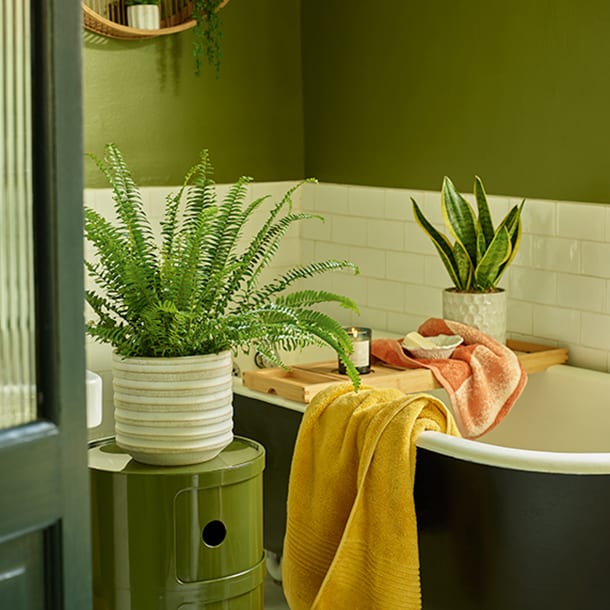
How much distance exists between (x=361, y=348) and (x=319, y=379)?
18 cm

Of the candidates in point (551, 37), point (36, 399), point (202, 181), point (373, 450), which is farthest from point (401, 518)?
point (551, 37)

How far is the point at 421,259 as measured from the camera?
15.6 ft

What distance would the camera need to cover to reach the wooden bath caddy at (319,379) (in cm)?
367

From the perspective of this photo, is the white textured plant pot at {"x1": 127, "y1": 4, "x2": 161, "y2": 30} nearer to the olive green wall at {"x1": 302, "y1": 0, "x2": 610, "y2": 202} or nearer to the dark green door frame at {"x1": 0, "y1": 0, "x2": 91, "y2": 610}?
the olive green wall at {"x1": 302, "y1": 0, "x2": 610, "y2": 202}

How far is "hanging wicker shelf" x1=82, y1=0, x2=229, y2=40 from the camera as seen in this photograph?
4.39 meters

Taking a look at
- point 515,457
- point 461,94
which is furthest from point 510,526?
point 461,94

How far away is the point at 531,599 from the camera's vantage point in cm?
288

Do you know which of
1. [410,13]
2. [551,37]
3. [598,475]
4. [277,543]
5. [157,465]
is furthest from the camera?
[410,13]

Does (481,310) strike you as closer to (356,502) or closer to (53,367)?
(356,502)

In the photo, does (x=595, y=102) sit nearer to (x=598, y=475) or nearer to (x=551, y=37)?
(x=551, y=37)

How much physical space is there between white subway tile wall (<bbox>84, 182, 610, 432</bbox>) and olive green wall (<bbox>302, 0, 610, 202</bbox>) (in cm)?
9

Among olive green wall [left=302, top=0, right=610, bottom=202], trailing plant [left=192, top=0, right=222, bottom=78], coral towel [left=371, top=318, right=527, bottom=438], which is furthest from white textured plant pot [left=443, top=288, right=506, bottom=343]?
trailing plant [left=192, top=0, right=222, bottom=78]

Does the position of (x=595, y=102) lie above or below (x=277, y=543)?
above

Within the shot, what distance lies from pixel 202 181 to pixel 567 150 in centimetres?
202
